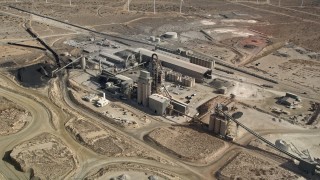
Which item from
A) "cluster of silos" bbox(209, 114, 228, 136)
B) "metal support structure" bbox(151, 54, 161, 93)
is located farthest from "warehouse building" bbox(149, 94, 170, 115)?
"cluster of silos" bbox(209, 114, 228, 136)

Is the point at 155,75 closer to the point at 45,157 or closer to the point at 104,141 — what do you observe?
the point at 104,141

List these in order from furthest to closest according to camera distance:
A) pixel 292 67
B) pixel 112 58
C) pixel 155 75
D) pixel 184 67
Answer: pixel 292 67 → pixel 112 58 → pixel 184 67 → pixel 155 75

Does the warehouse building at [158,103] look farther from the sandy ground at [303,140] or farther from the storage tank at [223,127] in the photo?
the sandy ground at [303,140]

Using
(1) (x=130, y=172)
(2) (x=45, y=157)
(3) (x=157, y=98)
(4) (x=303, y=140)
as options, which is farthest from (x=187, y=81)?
(2) (x=45, y=157)

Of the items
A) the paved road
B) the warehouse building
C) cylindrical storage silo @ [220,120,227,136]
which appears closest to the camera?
the paved road

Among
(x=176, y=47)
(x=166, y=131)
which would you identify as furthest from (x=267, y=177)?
(x=176, y=47)

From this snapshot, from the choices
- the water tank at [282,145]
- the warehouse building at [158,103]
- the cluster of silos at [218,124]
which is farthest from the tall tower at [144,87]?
the water tank at [282,145]

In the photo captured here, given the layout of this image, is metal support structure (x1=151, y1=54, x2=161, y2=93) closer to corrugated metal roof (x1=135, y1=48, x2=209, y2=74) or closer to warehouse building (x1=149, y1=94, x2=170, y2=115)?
warehouse building (x1=149, y1=94, x2=170, y2=115)
